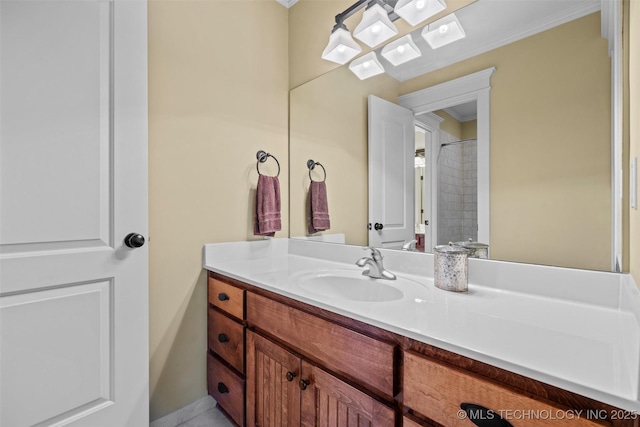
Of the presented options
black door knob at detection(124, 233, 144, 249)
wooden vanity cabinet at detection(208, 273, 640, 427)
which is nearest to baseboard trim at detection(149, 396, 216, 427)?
wooden vanity cabinet at detection(208, 273, 640, 427)

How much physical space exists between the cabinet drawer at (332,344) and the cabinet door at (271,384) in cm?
7

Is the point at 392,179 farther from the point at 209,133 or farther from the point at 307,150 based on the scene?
the point at 209,133

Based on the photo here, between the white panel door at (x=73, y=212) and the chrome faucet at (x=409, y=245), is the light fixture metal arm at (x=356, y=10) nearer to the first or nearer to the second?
the white panel door at (x=73, y=212)

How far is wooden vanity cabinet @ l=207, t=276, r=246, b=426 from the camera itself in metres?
1.33

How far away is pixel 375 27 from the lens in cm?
150

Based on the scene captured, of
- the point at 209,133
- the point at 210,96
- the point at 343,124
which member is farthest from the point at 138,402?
the point at 343,124

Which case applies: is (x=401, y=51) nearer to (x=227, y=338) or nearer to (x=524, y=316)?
(x=524, y=316)

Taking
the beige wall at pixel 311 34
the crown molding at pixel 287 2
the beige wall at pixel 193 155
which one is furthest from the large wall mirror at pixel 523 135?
the crown molding at pixel 287 2

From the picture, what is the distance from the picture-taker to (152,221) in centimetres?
144

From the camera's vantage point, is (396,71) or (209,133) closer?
(396,71)

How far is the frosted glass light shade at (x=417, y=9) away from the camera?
1319mm

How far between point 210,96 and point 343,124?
0.73 meters

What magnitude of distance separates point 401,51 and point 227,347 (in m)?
1.59

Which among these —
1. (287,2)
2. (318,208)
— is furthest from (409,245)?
(287,2)
